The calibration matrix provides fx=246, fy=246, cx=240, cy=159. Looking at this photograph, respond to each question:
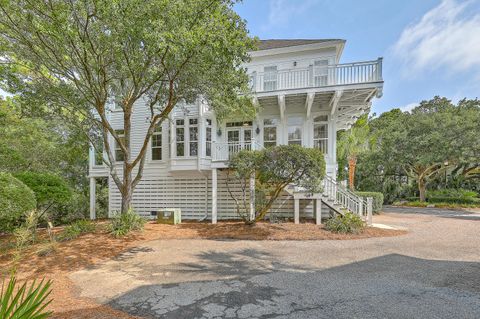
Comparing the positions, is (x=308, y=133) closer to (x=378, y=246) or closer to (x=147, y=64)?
(x=378, y=246)

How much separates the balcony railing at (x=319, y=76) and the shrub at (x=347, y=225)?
5585 millimetres

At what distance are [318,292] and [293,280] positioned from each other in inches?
25.3

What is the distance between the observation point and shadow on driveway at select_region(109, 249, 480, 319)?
11.9 ft

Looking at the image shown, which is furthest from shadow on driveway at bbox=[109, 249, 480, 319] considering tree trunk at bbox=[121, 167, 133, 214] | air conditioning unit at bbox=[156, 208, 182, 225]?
air conditioning unit at bbox=[156, 208, 182, 225]

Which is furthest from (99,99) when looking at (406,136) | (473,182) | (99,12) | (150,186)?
(473,182)

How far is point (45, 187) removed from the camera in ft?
28.6

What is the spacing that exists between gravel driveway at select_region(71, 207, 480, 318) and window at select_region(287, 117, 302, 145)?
5.73 m

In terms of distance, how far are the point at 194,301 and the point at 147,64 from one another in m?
6.09

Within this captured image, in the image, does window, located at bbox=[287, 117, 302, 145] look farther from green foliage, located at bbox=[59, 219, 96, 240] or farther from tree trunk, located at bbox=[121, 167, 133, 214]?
green foliage, located at bbox=[59, 219, 96, 240]

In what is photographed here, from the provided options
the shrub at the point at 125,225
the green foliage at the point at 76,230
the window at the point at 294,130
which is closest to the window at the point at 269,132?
the window at the point at 294,130

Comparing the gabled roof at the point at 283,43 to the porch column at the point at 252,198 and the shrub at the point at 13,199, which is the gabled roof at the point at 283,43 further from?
the shrub at the point at 13,199

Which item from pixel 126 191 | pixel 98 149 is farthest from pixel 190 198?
pixel 98 149

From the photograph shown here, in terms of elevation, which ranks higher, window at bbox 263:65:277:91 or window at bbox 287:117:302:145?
window at bbox 263:65:277:91

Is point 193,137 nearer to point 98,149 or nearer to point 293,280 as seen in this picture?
point 98,149
